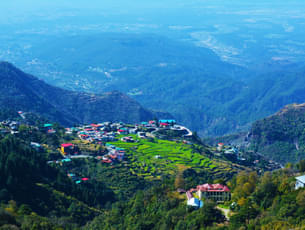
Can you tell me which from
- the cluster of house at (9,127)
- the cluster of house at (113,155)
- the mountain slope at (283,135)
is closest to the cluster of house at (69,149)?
the cluster of house at (113,155)

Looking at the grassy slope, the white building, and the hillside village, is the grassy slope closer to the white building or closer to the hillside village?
the hillside village

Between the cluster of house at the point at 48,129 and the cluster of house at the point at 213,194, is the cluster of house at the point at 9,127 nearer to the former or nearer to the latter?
the cluster of house at the point at 48,129

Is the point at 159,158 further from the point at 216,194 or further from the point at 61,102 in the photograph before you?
the point at 61,102

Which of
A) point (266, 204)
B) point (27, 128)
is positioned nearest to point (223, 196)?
point (266, 204)

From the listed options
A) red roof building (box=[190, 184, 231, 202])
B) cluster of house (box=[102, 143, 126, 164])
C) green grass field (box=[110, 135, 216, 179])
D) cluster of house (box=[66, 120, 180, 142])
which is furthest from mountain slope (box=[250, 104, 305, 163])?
red roof building (box=[190, 184, 231, 202])

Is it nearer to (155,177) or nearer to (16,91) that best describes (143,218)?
(155,177)

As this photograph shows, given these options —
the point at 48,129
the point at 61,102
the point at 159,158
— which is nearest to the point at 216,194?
the point at 159,158
